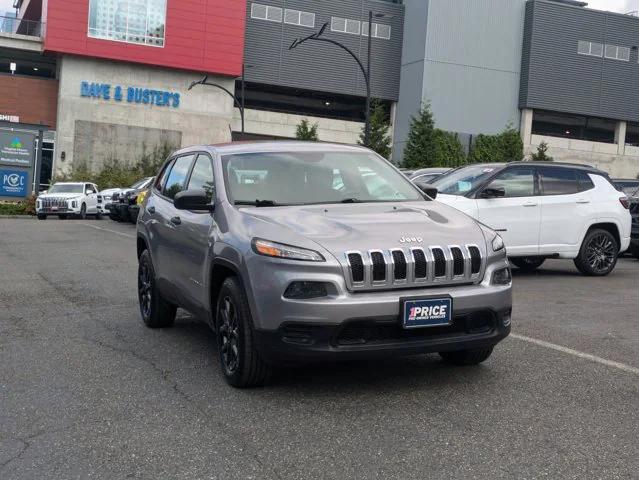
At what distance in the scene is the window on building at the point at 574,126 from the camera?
59812mm

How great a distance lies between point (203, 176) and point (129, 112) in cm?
4702

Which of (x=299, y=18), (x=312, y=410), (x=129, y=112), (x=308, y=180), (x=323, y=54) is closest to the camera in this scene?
(x=312, y=410)

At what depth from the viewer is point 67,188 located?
Result: 3381 cm

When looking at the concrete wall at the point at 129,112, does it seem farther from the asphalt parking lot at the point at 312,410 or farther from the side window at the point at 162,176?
the asphalt parking lot at the point at 312,410

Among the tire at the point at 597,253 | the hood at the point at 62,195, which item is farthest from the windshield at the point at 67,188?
the tire at the point at 597,253

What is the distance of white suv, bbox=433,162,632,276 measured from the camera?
39.7 ft

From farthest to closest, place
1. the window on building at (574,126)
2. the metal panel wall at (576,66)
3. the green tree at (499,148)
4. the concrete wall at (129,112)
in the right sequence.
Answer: the window on building at (574,126)
the metal panel wall at (576,66)
the green tree at (499,148)
the concrete wall at (129,112)

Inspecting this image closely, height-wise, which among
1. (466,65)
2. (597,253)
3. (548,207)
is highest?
(466,65)

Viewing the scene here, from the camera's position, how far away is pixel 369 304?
5.03 metres

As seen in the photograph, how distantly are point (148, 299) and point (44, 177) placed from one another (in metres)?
47.2

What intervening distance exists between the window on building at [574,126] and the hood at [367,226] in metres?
55.9

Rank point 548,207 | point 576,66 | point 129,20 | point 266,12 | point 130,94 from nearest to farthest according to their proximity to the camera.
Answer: point 548,207 → point 129,20 → point 130,94 → point 266,12 → point 576,66

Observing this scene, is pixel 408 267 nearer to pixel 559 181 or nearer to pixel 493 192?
pixel 493 192

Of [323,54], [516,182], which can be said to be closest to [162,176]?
[516,182]
